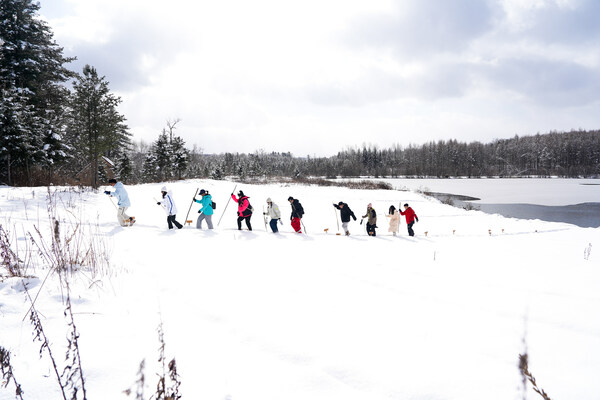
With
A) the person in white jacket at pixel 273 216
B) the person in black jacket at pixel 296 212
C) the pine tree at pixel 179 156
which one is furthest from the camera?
the pine tree at pixel 179 156

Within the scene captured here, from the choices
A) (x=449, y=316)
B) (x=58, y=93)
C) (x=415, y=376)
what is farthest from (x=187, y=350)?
(x=58, y=93)

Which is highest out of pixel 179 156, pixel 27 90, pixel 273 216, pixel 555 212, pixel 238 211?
pixel 27 90

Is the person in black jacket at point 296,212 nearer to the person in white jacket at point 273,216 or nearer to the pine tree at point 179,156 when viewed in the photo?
the person in white jacket at point 273,216

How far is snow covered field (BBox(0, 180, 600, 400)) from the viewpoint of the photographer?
1.94 m

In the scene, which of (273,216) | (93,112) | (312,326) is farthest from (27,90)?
(312,326)

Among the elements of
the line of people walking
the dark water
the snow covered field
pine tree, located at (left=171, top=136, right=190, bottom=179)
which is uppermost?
pine tree, located at (left=171, top=136, right=190, bottom=179)

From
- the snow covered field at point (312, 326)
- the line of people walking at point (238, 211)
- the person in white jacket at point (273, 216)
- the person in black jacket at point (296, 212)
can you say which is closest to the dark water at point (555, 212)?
the line of people walking at point (238, 211)

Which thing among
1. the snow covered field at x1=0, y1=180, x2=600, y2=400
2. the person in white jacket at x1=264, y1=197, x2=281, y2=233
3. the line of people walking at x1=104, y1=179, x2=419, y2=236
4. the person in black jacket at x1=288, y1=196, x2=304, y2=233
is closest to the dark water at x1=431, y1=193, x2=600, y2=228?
the line of people walking at x1=104, y1=179, x2=419, y2=236

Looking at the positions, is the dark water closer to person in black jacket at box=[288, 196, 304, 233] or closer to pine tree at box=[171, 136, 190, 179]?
person in black jacket at box=[288, 196, 304, 233]

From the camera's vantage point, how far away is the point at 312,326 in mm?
2691

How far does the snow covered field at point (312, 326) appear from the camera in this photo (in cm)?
194

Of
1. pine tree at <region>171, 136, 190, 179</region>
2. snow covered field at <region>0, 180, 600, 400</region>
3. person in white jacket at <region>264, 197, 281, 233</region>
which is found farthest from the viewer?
pine tree at <region>171, 136, 190, 179</region>

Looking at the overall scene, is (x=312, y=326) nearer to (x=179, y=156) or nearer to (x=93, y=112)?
(x=93, y=112)

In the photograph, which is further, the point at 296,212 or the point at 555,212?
the point at 555,212
